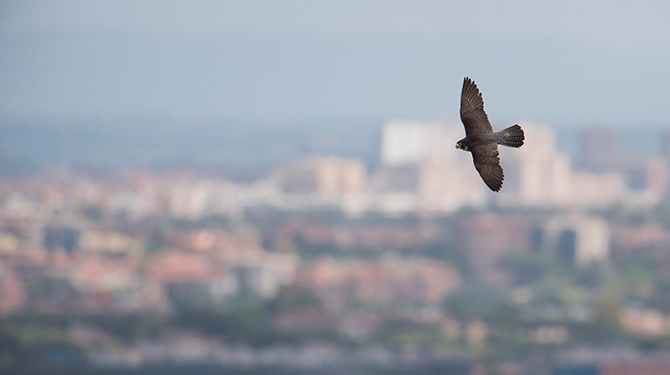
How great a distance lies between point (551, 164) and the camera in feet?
174

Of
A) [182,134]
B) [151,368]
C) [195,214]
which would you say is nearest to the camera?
[151,368]

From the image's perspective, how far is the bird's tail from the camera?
1.87 meters

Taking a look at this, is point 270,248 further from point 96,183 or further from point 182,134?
point 182,134

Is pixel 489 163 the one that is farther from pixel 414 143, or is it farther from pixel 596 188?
pixel 414 143

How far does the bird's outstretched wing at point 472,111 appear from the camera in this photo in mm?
1898

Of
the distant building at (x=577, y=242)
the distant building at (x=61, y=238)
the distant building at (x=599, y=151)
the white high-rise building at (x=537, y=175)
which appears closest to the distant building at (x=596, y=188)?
the white high-rise building at (x=537, y=175)

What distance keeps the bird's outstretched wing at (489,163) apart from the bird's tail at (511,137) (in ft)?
0.08

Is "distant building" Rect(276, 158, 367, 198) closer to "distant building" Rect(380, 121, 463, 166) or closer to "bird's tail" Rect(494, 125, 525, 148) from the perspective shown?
"distant building" Rect(380, 121, 463, 166)

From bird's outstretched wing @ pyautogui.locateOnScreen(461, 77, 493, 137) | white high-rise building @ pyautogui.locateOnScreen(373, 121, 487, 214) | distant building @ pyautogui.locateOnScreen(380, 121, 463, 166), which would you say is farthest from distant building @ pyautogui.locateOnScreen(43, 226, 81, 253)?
bird's outstretched wing @ pyautogui.locateOnScreen(461, 77, 493, 137)

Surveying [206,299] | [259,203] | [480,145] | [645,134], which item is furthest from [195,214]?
[480,145]

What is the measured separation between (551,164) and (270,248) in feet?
47.5

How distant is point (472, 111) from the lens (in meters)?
1.98

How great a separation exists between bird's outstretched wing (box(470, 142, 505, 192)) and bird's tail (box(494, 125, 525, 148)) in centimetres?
2

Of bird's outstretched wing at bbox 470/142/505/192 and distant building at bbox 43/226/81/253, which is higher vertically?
distant building at bbox 43/226/81/253
